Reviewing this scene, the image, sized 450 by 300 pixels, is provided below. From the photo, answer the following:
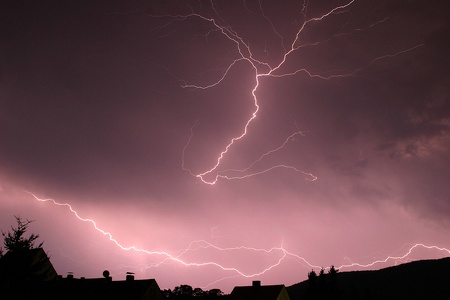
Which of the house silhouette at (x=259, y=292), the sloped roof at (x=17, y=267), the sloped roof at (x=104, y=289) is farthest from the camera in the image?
the house silhouette at (x=259, y=292)

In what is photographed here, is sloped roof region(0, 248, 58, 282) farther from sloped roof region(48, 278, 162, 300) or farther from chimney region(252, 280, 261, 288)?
chimney region(252, 280, 261, 288)

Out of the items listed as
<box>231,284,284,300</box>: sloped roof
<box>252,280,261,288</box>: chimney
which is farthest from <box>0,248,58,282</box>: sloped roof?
<box>252,280,261,288</box>: chimney

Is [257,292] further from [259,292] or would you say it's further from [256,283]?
[256,283]

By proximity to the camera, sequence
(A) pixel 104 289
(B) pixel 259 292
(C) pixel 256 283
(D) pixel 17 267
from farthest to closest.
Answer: (C) pixel 256 283 < (B) pixel 259 292 < (A) pixel 104 289 < (D) pixel 17 267

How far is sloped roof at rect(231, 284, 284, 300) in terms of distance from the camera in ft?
124

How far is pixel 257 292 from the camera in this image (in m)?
38.9

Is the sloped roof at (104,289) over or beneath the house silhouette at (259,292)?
beneath

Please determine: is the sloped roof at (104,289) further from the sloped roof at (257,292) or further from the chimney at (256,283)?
the chimney at (256,283)

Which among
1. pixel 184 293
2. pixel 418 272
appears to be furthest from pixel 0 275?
pixel 418 272

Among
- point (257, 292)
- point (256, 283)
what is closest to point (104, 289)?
point (257, 292)

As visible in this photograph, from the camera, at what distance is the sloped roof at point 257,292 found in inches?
1483

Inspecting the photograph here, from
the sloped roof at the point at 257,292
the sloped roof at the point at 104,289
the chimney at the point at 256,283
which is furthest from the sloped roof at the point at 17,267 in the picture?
the chimney at the point at 256,283

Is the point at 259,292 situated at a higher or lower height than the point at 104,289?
higher

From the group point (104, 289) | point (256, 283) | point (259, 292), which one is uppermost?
point (256, 283)
